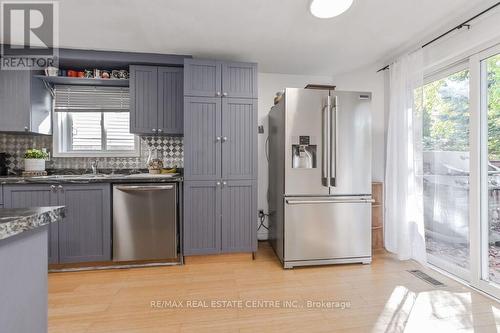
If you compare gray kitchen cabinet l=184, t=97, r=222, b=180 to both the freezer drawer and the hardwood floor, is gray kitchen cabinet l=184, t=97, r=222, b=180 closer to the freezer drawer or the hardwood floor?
the freezer drawer

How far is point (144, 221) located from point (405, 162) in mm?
2774

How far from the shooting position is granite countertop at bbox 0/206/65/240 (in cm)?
58

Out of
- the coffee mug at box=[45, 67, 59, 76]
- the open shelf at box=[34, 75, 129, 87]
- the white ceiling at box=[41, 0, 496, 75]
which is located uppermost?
the white ceiling at box=[41, 0, 496, 75]

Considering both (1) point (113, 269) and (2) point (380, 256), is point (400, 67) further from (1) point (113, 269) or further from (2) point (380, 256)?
(1) point (113, 269)

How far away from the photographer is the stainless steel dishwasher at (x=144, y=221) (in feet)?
7.77

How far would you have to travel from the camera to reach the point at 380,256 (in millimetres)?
2713

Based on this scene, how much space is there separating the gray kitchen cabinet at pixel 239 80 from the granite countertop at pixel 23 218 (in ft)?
6.70

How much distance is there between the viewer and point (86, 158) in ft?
9.45

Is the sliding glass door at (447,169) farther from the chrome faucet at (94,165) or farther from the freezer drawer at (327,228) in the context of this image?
the chrome faucet at (94,165)

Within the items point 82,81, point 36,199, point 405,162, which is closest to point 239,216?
point 405,162

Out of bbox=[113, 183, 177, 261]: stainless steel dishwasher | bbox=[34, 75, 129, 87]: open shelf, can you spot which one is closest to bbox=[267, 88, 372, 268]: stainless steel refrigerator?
bbox=[113, 183, 177, 261]: stainless steel dishwasher

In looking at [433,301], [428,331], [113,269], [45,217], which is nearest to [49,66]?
[113,269]

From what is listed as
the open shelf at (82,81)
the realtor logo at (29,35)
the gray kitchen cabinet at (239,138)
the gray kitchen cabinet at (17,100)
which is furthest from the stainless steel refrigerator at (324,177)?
the gray kitchen cabinet at (17,100)

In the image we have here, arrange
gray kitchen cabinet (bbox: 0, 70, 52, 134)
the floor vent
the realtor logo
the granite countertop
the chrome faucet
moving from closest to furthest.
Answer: the granite countertop < the realtor logo < the floor vent < gray kitchen cabinet (bbox: 0, 70, 52, 134) < the chrome faucet
